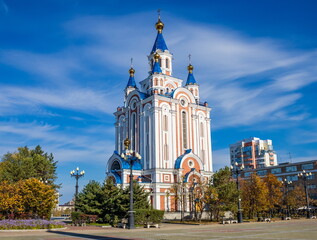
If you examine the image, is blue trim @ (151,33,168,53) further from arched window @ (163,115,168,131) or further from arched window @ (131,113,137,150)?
arched window @ (163,115,168,131)

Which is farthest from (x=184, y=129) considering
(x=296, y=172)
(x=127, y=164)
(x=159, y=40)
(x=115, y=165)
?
(x=296, y=172)

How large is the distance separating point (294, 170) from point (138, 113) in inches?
1508

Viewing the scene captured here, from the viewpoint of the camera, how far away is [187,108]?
5059cm

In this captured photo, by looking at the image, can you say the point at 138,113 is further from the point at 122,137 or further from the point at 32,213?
the point at 32,213

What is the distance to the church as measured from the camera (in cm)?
4416

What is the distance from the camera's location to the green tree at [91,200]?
31.2 m

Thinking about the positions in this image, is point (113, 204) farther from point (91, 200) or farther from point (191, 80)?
point (191, 80)

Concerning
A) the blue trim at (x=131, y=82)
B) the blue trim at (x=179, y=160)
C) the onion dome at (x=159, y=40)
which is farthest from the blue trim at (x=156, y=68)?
the blue trim at (x=179, y=160)

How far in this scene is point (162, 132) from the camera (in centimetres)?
4631

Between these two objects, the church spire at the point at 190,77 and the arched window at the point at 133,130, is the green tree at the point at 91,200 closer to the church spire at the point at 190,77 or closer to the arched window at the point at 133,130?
the arched window at the point at 133,130

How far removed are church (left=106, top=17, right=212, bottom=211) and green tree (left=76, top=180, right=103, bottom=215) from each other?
843cm

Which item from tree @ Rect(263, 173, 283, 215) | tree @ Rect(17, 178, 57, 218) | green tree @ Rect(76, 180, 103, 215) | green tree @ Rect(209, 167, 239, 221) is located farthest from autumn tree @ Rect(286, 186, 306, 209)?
tree @ Rect(17, 178, 57, 218)

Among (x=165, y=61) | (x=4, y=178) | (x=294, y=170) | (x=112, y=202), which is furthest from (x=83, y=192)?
(x=294, y=170)

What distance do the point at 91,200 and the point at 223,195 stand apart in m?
12.9
